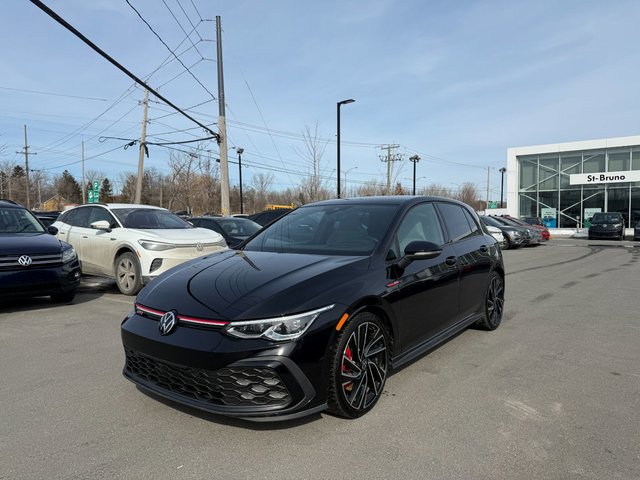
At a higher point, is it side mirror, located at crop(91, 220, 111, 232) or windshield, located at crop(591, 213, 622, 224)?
side mirror, located at crop(91, 220, 111, 232)

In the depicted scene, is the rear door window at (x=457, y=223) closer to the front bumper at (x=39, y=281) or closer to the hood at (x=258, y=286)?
the hood at (x=258, y=286)

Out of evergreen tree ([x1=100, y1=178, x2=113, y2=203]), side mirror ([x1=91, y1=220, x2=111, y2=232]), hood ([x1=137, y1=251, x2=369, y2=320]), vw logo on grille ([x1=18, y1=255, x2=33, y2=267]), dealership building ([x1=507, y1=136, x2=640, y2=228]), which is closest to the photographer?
hood ([x1=137, y1=251, x2=369, y2=320])

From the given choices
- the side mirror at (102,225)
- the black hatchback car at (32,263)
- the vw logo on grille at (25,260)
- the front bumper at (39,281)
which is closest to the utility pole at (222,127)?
the side mirror at (102,225)

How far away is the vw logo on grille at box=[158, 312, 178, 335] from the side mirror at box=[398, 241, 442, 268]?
1.77 metres

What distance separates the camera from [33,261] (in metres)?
6.30

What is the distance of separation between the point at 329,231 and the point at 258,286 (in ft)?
4.32

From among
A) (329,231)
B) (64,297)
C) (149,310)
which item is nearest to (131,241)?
(64,297)

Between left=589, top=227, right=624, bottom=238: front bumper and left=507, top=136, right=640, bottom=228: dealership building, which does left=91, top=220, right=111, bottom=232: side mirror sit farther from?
left=507, top=136, right=640, bottom=228: dealership building

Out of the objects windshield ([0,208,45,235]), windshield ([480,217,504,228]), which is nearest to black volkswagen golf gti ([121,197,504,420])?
windshield ([0,208,45,235])

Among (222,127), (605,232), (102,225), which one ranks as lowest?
(605,232)

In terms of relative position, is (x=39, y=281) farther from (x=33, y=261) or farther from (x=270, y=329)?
(x=270, y=329)

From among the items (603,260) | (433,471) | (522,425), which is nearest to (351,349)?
(433,471)

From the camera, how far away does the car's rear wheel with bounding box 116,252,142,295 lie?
766 cm

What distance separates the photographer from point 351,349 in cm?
305
